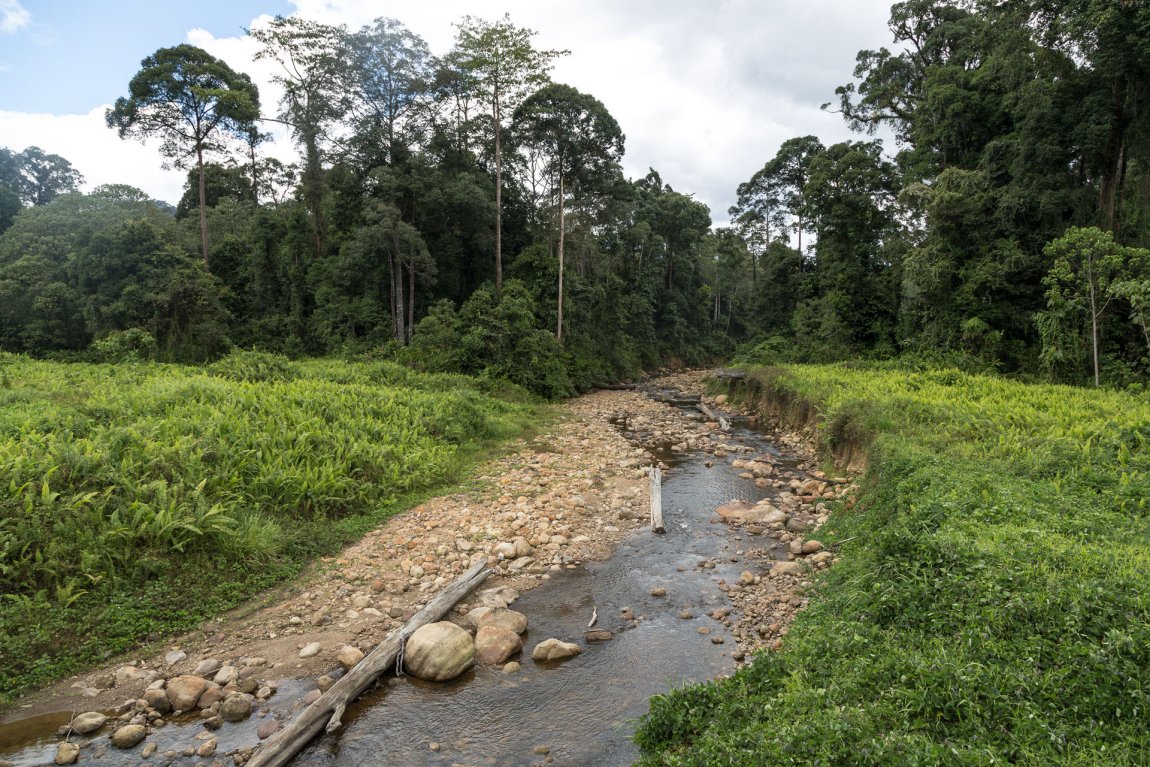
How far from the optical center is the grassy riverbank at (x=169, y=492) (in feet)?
20.2

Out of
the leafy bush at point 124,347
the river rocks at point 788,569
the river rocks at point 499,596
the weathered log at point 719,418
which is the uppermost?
the leafy bush at point 124,347

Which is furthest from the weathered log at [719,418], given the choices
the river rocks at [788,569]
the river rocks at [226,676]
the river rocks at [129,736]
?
the river rocks at [129,736]

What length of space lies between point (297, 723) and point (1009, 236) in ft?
85.8

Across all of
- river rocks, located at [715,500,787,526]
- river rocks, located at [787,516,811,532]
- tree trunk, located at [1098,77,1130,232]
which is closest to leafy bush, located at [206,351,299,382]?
river rocks, located at [715,500,787,526]

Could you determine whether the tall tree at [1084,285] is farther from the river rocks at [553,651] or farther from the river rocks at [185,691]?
the river rocks at [185,691]

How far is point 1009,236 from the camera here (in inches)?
815

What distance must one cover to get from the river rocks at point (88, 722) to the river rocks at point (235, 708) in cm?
97

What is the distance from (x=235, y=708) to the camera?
5211 millimetres

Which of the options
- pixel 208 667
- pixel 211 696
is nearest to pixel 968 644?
pixel 211 696

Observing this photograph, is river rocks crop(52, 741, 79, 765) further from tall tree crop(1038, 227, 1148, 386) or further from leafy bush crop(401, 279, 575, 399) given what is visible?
tall tree crop(1038, 227, 1148, 386)

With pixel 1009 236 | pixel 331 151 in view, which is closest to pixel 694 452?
pixel 1009 236

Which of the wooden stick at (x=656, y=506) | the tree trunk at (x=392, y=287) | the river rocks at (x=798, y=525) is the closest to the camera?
the river rocks at (x=798, y=525)

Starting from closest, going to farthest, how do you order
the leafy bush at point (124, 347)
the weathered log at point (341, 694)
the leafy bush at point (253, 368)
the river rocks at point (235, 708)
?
the weathered log at point (341, 694) → the river rocks at point (235, 708) → the leafy bush at point (253, 368) → the leafy bush at point (124, 347)

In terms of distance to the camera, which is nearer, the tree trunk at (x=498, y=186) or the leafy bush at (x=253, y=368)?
the leafy bush at (x=253, y=368)
